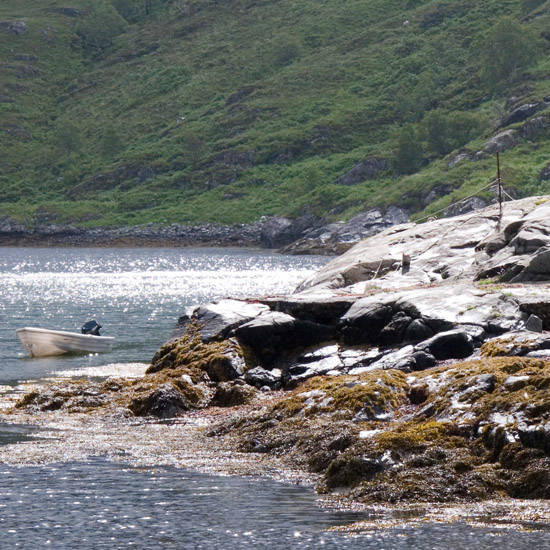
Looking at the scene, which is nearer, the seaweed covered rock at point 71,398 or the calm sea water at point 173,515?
the calm sea water at point 173,515

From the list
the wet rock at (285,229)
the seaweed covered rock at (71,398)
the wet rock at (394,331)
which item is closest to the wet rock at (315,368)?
the wet rock at (394,331)

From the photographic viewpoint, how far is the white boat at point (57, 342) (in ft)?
171

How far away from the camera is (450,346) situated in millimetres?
31766

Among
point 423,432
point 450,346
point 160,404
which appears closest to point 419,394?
point 423,432

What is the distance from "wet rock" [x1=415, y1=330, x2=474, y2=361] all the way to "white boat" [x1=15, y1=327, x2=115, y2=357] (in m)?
26.6

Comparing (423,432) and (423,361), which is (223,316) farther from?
(423,432)

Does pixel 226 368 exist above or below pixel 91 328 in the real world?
above

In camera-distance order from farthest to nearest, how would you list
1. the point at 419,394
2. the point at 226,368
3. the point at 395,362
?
the point at 226,368 < the point at 395,362 < the point at 419,394

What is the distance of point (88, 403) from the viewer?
1344 inches

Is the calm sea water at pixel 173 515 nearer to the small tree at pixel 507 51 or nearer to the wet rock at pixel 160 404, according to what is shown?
the wet rock at pixel 160 404

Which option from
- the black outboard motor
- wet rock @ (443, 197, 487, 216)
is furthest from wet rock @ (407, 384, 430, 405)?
wet rock @ (443, 197, 487, 216)

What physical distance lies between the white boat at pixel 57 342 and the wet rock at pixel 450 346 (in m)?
26.6

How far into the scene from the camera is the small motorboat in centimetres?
5222

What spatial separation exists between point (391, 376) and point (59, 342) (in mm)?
28992
